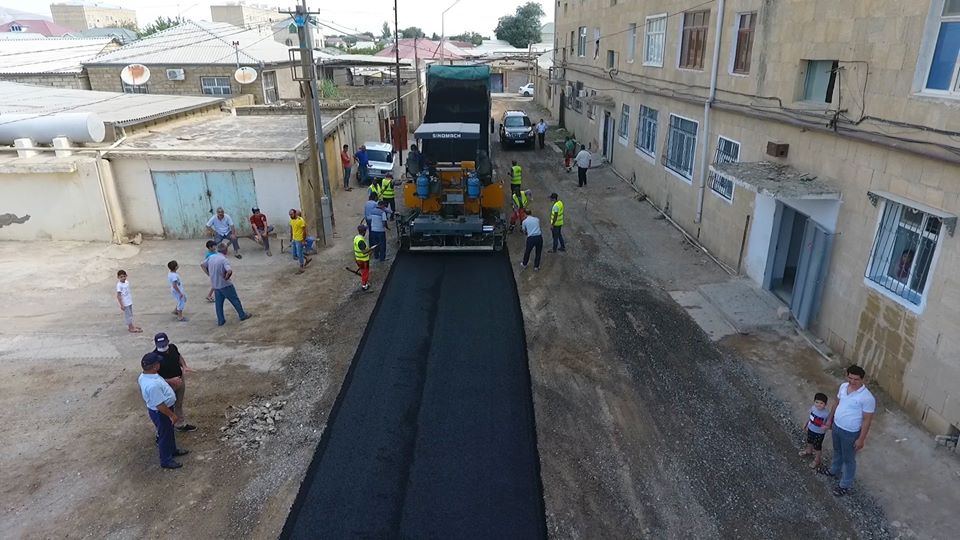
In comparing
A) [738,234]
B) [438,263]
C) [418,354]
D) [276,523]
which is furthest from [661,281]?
[276,523]

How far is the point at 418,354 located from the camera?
936 centimetres

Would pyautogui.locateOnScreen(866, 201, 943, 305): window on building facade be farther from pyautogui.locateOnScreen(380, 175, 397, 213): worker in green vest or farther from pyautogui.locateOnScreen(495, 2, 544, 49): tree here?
pyautogui.locateOnScreen(495, 2, 544, 49): tree

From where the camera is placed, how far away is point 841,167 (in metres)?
9.32

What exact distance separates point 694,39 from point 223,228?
43.9ft

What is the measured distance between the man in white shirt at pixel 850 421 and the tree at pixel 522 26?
83.8 m

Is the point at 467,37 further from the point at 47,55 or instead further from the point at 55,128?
the point at 55,128

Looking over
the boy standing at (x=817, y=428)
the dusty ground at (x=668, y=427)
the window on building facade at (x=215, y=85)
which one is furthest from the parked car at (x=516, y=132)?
the boy standing at (x=817, y=428)

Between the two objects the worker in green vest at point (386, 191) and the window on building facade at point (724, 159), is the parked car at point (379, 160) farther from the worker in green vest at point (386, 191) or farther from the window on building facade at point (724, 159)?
the window on building facade at point (724, 159)

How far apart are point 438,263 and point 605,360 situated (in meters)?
5.32

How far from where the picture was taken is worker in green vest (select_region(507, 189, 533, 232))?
1513 centimetres

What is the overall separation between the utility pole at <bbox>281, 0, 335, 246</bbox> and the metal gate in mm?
1830

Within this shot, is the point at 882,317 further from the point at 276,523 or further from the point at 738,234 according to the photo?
the point at 276,523

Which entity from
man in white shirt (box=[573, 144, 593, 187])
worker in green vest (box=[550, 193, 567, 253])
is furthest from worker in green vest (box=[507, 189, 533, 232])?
man in white shirt (box=[573, 144, 593, 187])

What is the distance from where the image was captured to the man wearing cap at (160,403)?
21.9 feet
